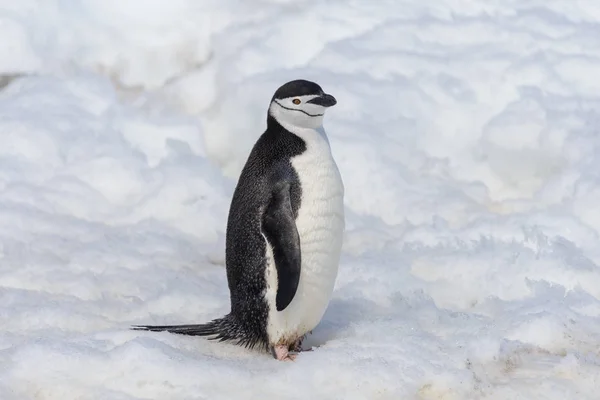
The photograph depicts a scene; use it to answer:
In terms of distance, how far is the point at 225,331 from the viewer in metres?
2.94

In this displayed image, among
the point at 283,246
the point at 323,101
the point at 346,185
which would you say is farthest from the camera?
the point at 346,185

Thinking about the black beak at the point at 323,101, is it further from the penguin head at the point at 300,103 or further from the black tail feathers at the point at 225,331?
the black tail feathers at the point at 225,331

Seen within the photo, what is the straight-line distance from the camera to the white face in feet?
9.48

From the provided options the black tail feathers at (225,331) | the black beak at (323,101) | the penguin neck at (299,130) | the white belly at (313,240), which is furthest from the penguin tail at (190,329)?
the black beak at (323,101)

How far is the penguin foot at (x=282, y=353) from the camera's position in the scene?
2.86 meters

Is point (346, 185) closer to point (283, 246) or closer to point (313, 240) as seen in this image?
point (313, 240)

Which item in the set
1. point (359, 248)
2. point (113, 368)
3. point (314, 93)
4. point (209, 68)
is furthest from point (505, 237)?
point (209, 68)

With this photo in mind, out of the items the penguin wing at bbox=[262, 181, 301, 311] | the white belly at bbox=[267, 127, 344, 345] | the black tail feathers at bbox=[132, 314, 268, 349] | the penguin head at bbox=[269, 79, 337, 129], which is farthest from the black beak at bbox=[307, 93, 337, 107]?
the black tail feathers at bbox=[132, 314, 268, 349]

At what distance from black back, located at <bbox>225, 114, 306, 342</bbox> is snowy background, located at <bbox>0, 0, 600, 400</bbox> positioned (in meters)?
0.14

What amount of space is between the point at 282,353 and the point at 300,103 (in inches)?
29.7

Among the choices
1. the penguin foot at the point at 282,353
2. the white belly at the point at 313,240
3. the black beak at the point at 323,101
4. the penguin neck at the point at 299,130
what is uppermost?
the black beak at the point at 323,101

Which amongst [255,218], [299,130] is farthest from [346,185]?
[255,218]

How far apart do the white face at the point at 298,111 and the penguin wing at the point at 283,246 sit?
272mm

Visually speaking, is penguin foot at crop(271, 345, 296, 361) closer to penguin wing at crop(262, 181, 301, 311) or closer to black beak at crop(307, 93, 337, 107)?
penguin wing at crop(262, 181, 301, 311)
